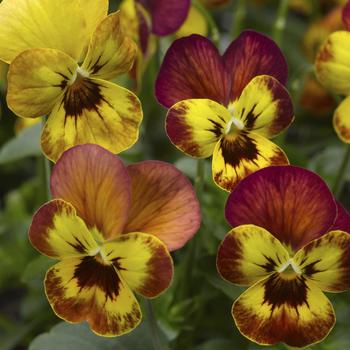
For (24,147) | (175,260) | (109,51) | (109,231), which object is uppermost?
(109,51)

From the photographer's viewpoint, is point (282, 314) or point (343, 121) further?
point (343, 121)

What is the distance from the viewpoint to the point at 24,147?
0.98 m

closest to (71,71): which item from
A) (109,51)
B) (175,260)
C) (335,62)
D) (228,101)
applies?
(109,51)

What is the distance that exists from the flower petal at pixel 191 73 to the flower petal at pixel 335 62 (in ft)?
0.34

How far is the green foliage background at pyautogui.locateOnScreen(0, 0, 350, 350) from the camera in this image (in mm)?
810

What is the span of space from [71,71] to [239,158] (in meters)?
0.15

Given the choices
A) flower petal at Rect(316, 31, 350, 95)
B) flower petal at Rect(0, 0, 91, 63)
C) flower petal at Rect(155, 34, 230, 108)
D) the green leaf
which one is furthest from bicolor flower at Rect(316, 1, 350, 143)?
the green leaf

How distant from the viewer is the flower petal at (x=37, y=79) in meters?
0.64

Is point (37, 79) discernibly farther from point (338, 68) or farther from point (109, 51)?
point (338, 68)

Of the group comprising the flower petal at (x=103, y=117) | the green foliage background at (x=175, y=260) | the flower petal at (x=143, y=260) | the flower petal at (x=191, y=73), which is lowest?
the green foliage background at (x=175, y=260)

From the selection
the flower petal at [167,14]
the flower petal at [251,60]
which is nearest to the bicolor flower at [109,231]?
the flower petal at [251,60]

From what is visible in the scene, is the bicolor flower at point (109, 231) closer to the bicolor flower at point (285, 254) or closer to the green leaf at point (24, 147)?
the bicolor flower at point (285, 254)

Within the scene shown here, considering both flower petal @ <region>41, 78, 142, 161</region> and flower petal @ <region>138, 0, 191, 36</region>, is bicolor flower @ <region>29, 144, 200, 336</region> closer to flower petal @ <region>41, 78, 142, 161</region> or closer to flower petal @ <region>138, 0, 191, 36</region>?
flower petal @ <region>41, 78, 142, 161</region>

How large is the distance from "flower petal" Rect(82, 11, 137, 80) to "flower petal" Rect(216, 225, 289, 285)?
17cm
